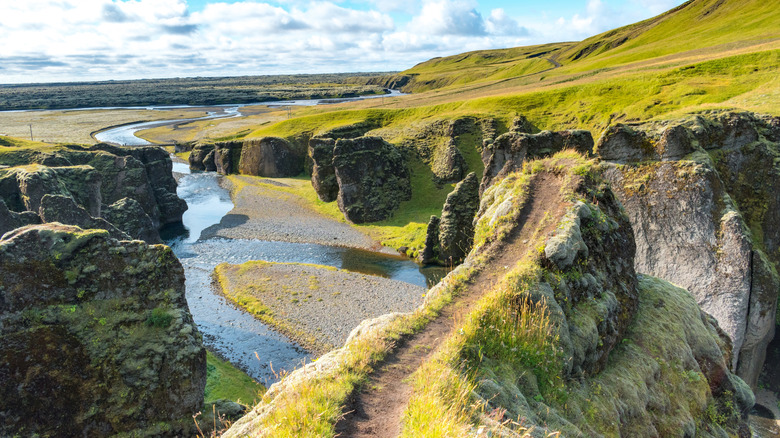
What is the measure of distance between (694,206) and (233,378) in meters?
33.2

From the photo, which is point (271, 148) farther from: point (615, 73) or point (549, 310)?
point (549, 310)

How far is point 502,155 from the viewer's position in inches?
1812

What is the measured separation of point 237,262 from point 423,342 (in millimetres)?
46721

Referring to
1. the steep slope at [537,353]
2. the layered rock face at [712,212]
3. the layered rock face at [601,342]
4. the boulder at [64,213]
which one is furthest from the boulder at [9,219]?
the layered rock face at [712,212]

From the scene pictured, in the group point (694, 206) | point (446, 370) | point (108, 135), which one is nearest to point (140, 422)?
point (446, 370)

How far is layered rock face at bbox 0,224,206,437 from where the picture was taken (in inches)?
682

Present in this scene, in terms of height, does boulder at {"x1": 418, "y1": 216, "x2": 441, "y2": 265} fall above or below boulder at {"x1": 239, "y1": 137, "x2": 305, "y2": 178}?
below

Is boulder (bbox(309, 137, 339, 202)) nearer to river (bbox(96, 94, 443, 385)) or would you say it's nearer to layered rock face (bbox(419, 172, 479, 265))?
river (bbox(96, 94, 443, 385))

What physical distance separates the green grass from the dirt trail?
656 inches

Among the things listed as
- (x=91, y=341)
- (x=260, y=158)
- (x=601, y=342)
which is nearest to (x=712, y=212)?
(x=601, y=342)

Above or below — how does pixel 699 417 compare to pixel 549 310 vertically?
below

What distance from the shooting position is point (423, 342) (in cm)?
1229

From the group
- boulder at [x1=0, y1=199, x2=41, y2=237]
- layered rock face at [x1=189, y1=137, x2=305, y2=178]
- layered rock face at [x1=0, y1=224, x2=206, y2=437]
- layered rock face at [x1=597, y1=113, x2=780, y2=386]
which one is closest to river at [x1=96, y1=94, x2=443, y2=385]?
layered rock face at [x1=0, y1=224, x2=206, y2=437]

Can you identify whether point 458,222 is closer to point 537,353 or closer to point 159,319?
point 159,319
